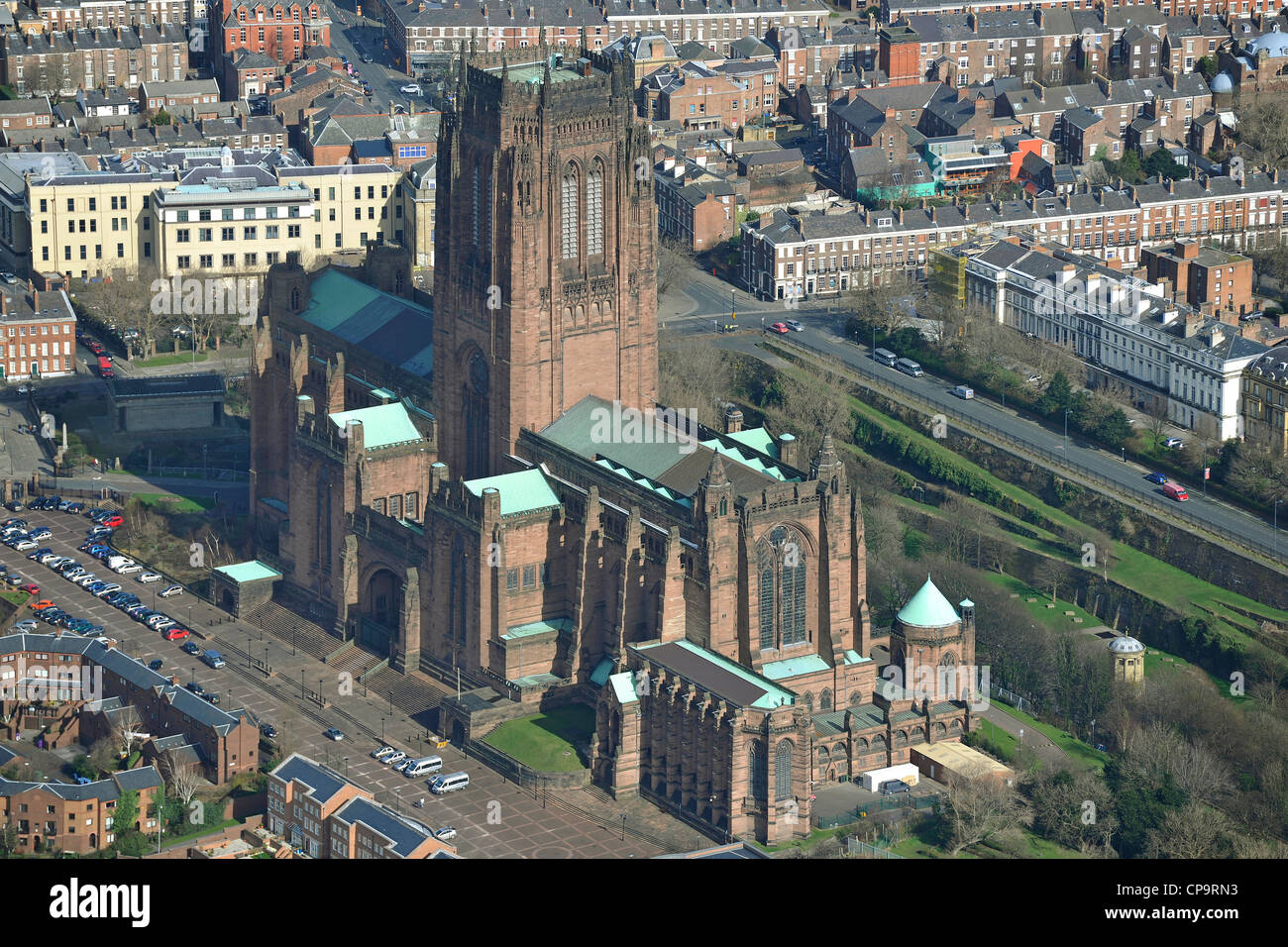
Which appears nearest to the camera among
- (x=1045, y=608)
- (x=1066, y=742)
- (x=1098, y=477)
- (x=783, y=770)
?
(x=783, y=770)

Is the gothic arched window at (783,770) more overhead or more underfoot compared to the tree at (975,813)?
more overhead

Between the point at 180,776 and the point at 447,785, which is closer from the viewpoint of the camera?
the point at 180,776

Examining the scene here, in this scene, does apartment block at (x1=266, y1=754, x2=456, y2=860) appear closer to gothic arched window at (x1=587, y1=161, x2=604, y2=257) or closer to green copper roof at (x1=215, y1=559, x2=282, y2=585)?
green copper roof at (x1=215, y1=559, x2=282, y2=585)

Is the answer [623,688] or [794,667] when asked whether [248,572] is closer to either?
[623,688]

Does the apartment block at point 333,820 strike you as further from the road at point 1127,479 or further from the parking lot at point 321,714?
the road at point 1127,479

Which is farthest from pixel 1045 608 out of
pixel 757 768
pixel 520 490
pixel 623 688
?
pixel 757 768

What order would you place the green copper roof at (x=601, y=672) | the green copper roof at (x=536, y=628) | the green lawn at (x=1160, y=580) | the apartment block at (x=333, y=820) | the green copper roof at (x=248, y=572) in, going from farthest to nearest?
the green copper roof at (x=248, y=572)
the green lawn at (x=1160, y=580)
the green copper roof at (x=536, y=628)
the green copper roof at (x=601, y=672)
the apartment block at (x=333, y=820)

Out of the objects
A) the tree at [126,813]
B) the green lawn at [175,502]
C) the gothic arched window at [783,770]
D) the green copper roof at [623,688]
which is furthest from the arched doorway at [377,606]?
the gothic arched window at [783,770]
